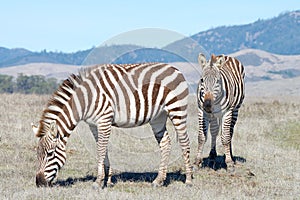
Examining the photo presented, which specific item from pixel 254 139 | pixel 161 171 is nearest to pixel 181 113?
pixel 161 171

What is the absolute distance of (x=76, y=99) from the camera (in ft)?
31.2

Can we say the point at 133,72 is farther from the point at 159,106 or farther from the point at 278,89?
the point at 278,89

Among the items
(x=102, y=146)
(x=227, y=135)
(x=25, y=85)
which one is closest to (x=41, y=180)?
(x=102, y=146)

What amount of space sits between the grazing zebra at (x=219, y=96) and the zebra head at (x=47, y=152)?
3347 mm

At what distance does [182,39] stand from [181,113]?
5.35 feet

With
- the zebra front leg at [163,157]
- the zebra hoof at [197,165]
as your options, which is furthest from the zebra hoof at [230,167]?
the zebra front leg at [163,157]

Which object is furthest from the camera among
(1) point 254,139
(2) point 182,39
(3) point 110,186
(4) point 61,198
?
(1) point 254,139

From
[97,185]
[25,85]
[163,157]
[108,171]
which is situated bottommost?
[25,85]

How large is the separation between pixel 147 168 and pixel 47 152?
3.67m

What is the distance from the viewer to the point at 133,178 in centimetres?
1109

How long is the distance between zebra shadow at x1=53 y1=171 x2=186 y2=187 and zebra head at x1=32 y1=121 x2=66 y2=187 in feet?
2.53

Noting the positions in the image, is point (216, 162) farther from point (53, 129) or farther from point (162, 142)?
point (53, 129)

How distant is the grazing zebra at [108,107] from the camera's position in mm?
9297

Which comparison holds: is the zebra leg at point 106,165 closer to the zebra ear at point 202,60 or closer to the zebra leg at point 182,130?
the zebra leg at point 182,130
